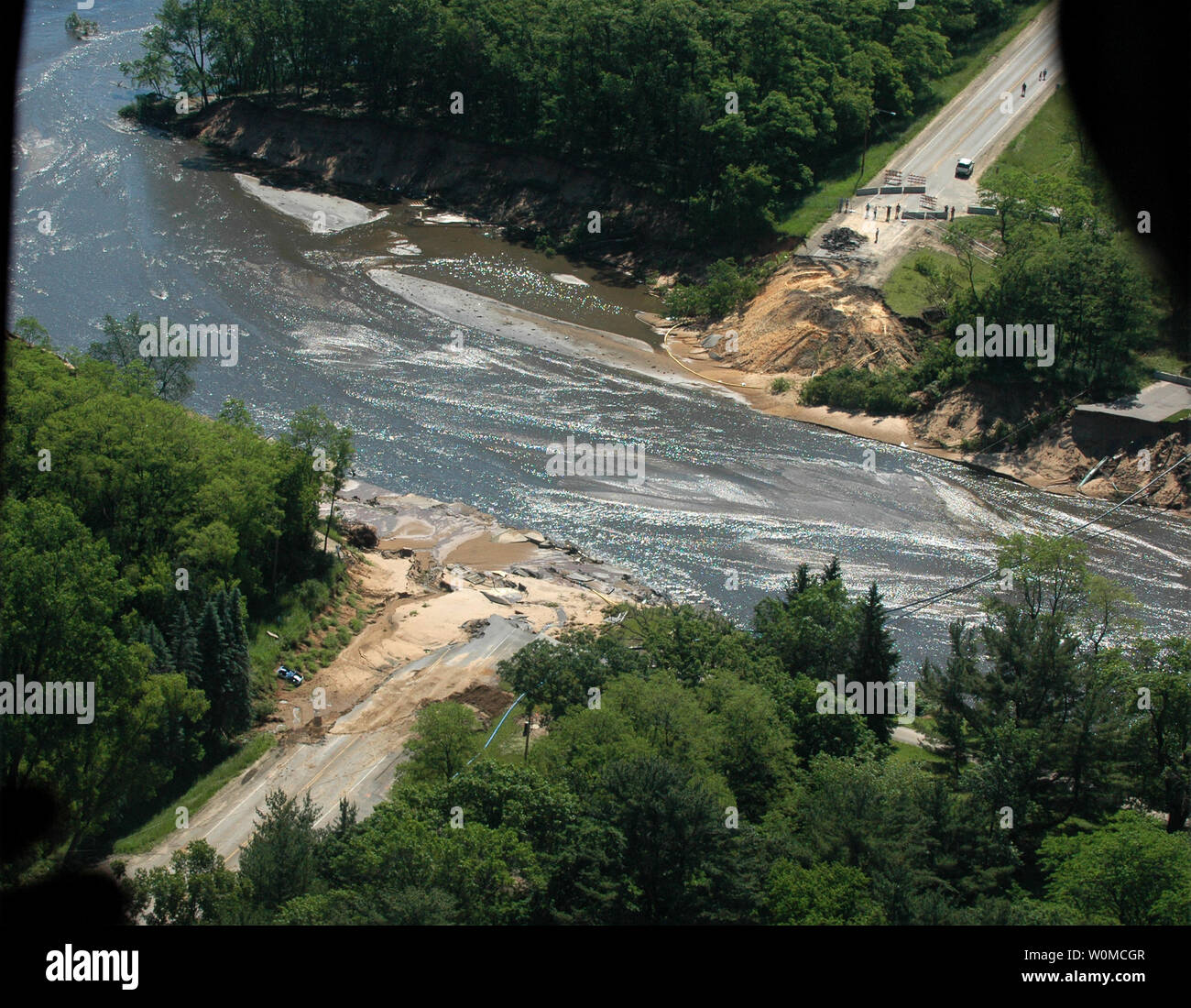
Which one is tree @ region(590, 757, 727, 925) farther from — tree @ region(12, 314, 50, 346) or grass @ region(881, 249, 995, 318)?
grass @ region(881, 249, 995, 318)

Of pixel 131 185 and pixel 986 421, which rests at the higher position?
pixel 131 185

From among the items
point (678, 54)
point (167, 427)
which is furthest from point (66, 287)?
point (678, 54)

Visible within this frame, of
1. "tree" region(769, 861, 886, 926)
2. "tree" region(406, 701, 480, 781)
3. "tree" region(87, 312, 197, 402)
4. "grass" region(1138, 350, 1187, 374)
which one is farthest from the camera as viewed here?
"grass" region(1138, 350, 1187, 374)

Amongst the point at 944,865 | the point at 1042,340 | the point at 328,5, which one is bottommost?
the point at 944,865

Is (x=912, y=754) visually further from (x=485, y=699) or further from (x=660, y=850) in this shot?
(x=660, y=850)
